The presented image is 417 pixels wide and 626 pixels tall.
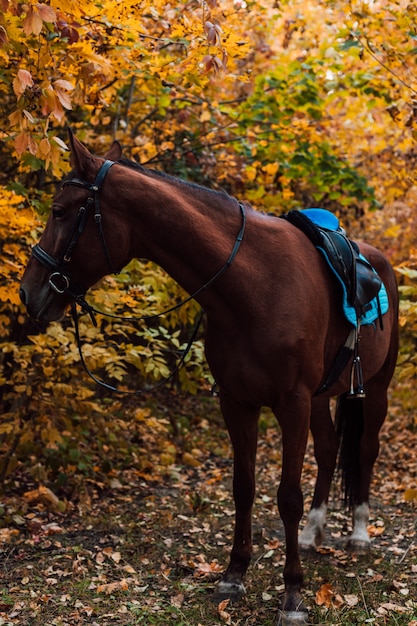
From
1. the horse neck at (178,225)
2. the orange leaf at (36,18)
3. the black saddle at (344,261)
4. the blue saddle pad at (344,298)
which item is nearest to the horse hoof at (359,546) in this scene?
the blue saddle pad at (344,298)

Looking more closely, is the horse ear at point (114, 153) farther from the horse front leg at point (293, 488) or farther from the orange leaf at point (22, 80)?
the horse front leg at point (293, 488)

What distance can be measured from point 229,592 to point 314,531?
3.54 ft

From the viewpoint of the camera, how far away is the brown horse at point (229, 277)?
10.5 ft

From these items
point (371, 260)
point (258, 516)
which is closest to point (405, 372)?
point (371, 260)

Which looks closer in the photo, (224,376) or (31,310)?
(31,310)

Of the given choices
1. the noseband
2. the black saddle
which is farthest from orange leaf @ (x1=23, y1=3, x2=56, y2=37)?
the black saddle

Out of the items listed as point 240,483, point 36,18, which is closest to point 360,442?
point 240,483

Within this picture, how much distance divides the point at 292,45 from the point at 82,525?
321 inches

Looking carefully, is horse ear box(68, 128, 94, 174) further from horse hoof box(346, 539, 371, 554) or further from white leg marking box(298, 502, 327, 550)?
horse hoof box(346, 539, 371, 554)

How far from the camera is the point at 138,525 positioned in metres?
4.89

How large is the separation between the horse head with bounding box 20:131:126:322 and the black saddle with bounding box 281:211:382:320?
1.12 meters

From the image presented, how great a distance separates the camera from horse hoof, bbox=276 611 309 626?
339cm

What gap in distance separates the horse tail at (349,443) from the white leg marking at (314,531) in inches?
10.9

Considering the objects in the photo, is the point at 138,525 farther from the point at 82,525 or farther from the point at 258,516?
the point at 258,516
